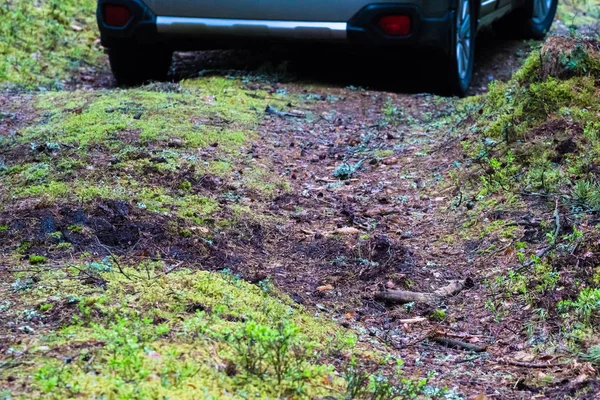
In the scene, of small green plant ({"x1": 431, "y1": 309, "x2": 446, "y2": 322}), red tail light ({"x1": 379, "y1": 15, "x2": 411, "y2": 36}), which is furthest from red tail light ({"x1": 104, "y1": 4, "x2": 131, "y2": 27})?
small green plant ({"x1": 431, "y1": 309, "x2": 446, "y2": 322})

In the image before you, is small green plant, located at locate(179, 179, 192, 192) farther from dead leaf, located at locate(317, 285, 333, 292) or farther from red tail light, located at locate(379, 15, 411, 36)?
red tail light, located at locate(379, 15, 411, 36)

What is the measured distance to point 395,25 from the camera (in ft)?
21.7

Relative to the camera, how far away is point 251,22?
6.69m

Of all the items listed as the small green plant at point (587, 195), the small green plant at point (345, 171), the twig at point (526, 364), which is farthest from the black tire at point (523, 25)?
the twig at point (526, 364)

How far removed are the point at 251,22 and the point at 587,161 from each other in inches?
127

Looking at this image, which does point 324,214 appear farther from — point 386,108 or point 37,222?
point 386,108

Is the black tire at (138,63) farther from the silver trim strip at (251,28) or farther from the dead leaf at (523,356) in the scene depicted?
the dead leaf at (523,356)

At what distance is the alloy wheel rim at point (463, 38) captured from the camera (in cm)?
707

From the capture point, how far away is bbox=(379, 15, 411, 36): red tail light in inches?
259

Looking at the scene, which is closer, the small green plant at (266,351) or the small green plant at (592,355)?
the small green plant at (266,351)

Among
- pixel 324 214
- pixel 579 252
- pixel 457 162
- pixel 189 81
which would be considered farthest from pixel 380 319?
pixel 189 81

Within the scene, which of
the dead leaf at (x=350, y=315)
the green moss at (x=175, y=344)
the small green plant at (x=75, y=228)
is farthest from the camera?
the small green plant at (x=75, y=228)

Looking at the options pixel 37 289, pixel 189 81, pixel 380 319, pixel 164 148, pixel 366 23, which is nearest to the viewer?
pixel 37 289

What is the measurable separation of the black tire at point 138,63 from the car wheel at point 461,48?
2534 mm
